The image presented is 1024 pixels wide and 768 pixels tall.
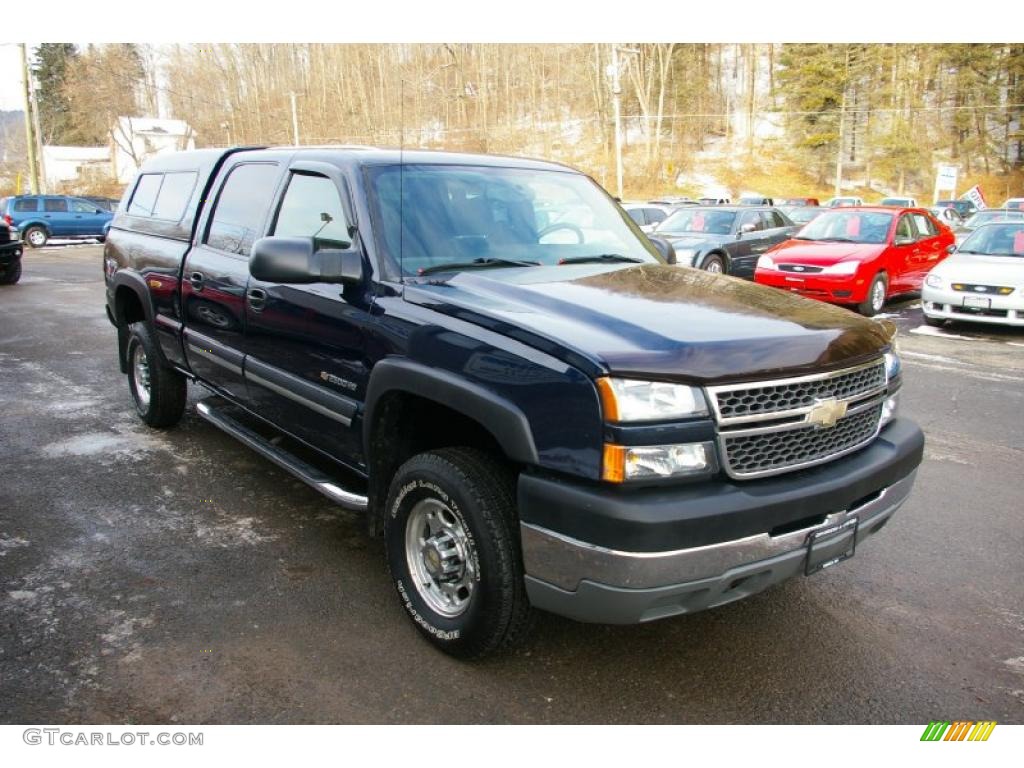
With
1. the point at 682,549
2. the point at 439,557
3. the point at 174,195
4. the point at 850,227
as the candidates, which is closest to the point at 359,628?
the point at 439,557

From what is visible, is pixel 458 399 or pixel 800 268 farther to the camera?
pixel 800 268

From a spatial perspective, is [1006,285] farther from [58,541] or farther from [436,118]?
[58,541]

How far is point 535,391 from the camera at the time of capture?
2561 mm

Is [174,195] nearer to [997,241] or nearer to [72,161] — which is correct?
[997,241]

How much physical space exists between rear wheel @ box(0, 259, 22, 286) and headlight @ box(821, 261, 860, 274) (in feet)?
48.4

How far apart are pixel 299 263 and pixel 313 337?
49cm

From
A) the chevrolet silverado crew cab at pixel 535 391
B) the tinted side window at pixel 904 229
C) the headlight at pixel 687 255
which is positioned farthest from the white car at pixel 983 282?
the chevrolet silverado crew cab at pixel 535 391

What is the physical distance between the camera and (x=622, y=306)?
2.99m

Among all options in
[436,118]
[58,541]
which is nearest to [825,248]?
[436,118]

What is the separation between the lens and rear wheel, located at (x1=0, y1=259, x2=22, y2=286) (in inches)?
617

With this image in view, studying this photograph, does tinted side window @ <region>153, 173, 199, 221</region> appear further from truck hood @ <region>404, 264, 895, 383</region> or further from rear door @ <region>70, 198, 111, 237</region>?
rear door @ <region>70, 198, 111, 237</region>

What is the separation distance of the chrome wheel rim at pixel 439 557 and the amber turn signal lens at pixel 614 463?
71cm

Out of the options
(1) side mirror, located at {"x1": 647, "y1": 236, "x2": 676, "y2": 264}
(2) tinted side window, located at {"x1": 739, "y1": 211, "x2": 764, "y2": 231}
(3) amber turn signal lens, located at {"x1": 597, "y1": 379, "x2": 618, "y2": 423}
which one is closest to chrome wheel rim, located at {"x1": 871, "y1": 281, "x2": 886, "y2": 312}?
(2) tinted side window, located at {"x1": 739, "y1": 211, "x2": 764, "y2": 231}

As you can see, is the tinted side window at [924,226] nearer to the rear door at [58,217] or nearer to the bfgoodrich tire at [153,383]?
the bfgoodrich tire at [153,383]
